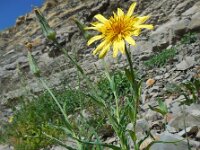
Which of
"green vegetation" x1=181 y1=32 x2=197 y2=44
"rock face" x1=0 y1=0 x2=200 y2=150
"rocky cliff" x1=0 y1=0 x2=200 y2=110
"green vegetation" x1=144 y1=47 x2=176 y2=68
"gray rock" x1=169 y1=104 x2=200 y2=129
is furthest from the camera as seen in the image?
"rocky cliff" x1=0 y1=0 x2=200 y2=110

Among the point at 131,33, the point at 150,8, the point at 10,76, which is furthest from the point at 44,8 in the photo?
the point at 131,33

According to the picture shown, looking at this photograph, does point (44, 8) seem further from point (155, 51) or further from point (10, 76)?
point (155, 51)

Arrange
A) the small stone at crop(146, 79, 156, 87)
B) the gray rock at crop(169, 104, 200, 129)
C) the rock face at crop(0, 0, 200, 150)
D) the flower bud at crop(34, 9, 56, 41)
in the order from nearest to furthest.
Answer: the flower bud at crop(34, 9, 56, 41), the gray rock at crop(169, 104, 200, 129), the rock face at crop(0, 0, 200, 150), the small stone at crop(146, 79, 156, 87)

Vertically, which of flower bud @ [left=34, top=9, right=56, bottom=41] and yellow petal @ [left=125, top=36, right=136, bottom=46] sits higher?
flower bud @ [left=34, top=9, right=56, bottom=41]

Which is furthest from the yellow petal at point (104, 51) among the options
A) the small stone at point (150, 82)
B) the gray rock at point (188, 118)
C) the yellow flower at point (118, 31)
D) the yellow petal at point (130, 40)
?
the small stone at point (150, 82)

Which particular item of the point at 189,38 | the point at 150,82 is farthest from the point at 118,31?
the point at 189,38

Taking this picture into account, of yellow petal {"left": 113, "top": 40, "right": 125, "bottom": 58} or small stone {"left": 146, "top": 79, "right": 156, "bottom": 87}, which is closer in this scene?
yellow petal {"left": 113, "top": 40, "right": 125, "bottom": 58}

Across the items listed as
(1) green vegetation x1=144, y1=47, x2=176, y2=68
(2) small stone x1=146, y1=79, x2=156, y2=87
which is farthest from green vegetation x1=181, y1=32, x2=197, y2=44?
(2) small stone x1=146, y1=79, x2=156, y2=87

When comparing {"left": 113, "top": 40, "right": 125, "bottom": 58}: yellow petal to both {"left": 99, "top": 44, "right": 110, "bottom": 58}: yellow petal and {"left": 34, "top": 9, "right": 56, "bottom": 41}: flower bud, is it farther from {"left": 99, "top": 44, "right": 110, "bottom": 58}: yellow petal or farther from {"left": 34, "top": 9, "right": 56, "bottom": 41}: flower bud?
{"left": 34, "top": 9, "right": 56, "bottom": 41}: flower bud

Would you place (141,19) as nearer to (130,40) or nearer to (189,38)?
(130,40)
